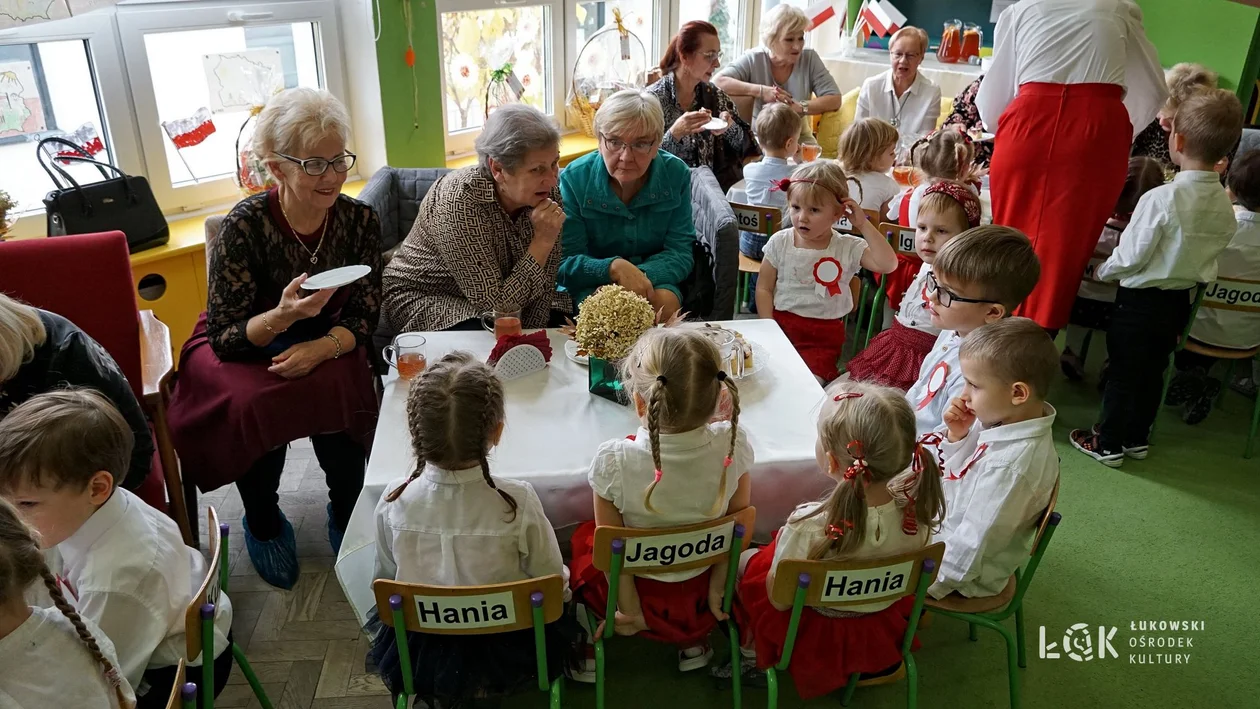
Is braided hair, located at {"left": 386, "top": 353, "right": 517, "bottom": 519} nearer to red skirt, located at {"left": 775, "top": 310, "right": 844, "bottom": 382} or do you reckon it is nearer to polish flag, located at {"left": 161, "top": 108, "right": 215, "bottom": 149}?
red skirt, located at {"left": 775, "top": 310, "right": 844, "bottom": 382}

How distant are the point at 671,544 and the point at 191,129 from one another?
→ 121 inches

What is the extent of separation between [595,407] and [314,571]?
1.18 m

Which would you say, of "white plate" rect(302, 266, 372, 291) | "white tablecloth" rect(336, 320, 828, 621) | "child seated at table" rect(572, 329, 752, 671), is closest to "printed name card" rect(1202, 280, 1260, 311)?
"white tablecloth" rect(336, 320, 828, 621)

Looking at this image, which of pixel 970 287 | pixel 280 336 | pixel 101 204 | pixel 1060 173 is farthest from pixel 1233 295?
pixel 101 204

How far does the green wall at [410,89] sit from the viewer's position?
13.0 ft

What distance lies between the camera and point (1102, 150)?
3.31 metres

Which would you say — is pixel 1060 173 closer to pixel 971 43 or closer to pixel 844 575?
pixel 844 575

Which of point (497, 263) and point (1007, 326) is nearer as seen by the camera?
point (1007, 326)

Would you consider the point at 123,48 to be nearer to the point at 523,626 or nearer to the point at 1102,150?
the point at 523,626

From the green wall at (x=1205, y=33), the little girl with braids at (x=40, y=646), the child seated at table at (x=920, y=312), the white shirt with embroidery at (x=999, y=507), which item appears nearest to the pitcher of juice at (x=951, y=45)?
the green wall at (x=1205, y=33)

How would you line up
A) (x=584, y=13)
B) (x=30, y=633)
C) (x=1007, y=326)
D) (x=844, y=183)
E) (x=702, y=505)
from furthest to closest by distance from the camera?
(x=584, y=13), (x=844, y=183), (x=1007, y=326), (x=702, y=505), (x=30, y=633)

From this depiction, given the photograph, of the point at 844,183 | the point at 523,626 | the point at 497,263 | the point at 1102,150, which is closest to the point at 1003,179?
the point at 1102,150

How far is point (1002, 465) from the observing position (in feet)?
6.48

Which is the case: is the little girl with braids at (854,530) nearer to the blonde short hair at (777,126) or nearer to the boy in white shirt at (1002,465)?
the boy in white shirt at (1002,465)
